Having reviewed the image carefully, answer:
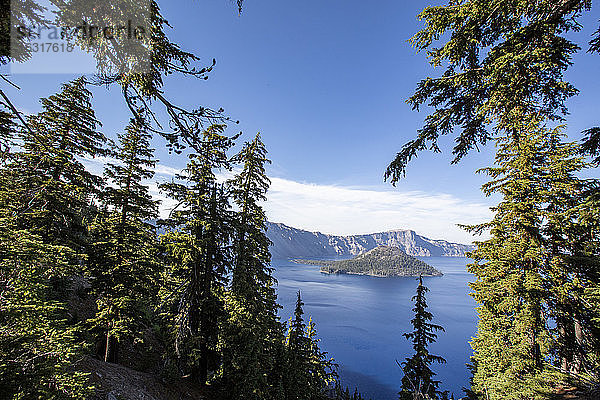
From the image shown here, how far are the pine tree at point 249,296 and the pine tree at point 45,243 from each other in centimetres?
517

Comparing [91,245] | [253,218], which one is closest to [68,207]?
[91,245]

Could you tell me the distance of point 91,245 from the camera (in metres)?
9.91

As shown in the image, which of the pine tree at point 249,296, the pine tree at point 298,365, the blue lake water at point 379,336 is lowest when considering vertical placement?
the blue lake water at point 379,336

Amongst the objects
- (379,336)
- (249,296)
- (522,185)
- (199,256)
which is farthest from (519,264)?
(379,336)

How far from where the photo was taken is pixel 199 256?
10148mm

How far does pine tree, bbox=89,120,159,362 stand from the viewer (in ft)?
32.6

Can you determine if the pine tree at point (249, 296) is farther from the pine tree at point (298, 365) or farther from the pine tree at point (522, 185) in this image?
the pine tree at point (522, 185)

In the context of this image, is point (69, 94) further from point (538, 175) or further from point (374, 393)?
point (374, 393)

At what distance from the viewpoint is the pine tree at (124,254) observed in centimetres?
992

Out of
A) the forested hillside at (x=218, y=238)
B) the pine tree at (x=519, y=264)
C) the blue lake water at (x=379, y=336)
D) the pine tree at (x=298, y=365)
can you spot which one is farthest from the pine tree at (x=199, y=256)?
the blue lake water at (x=379, y=336)

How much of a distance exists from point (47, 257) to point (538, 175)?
13585 mm

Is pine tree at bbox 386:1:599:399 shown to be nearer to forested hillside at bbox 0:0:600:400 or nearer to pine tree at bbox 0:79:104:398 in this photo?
forested hillside at bbox 0:0:600:400

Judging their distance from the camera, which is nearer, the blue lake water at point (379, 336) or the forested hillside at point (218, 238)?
the forested hillside at point (218, 238)

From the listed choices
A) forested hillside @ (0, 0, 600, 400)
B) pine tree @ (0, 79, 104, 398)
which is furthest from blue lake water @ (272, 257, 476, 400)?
pine tree @ (0, 79, 104, 398)
